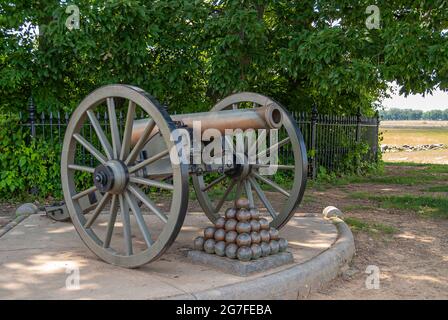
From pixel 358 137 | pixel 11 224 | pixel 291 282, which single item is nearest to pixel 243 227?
pixel 291 282

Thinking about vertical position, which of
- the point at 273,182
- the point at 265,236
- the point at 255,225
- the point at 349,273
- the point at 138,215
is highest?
the point at 273,182

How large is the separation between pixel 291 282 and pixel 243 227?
58 cm

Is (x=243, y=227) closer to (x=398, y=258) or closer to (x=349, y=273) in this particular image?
(x=349, y=273)

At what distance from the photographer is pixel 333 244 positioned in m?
4.72

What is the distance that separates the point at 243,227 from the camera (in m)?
3.95

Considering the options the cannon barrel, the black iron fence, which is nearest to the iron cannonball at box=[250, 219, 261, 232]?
the cannon barrel

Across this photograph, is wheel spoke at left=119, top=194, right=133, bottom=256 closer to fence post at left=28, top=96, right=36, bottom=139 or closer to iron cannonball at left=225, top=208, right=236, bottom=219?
iron cannonball at left=225, top=208, right=236, bottom=219

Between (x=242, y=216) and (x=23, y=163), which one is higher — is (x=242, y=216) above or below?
below

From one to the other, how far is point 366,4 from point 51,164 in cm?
599

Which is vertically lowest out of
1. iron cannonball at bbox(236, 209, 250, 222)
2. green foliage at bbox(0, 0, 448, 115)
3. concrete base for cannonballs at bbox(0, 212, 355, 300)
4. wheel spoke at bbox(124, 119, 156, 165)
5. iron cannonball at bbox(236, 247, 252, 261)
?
concrete base for cannonballs at bbox(0, 212, 355, 300)

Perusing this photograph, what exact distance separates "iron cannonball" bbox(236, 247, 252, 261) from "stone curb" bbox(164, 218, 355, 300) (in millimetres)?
246

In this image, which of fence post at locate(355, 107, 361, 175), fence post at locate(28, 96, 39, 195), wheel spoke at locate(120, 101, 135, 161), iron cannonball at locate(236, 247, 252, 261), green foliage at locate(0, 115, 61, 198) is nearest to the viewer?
iron cannonball at locate(236, 247, 252, 261)

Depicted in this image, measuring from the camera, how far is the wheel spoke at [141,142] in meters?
3.71

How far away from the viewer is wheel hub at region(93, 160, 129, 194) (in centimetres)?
389
